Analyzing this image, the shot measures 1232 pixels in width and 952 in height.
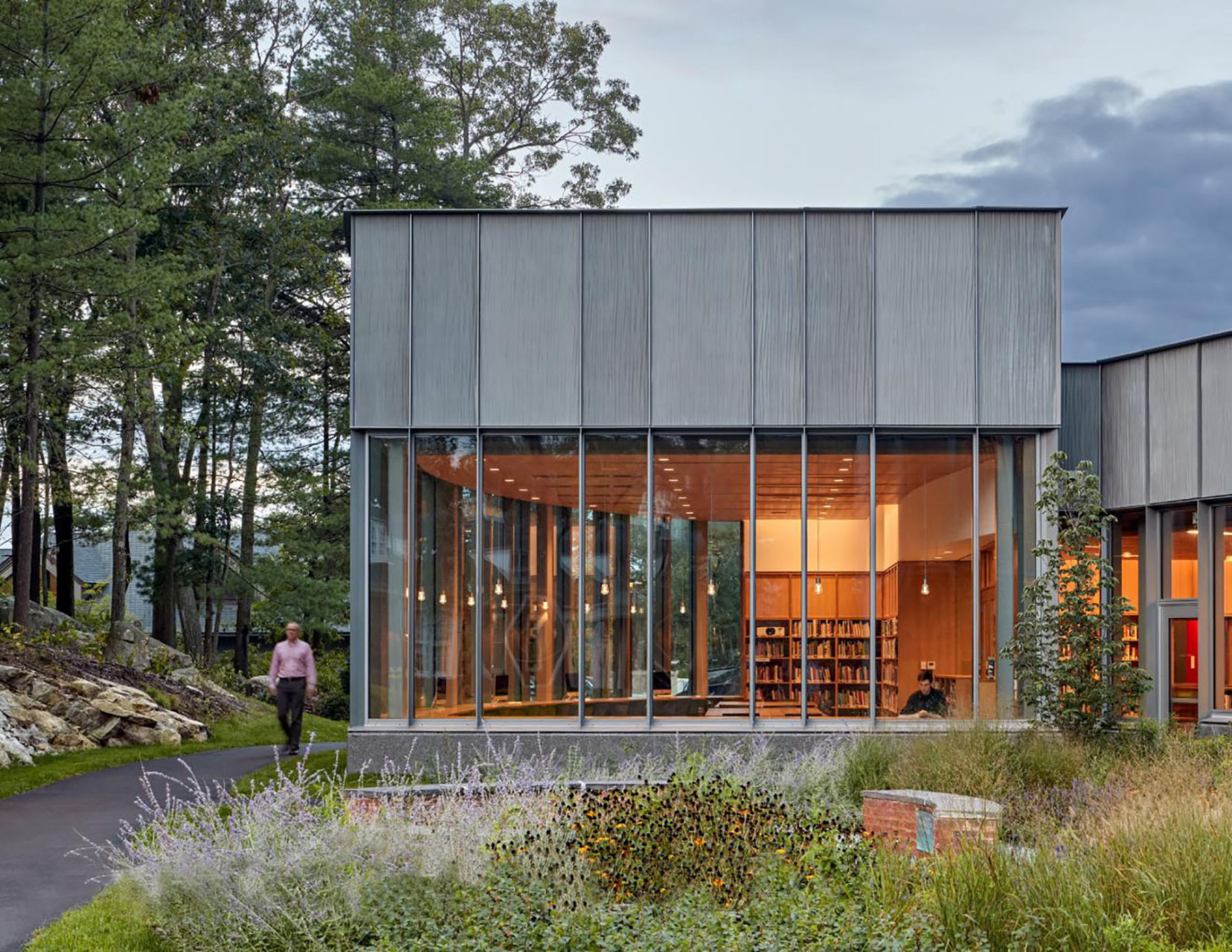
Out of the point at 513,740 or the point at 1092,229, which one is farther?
the point at 1092,229

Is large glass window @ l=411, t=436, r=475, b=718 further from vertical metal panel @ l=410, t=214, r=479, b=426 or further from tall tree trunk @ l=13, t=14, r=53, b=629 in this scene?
tall tree trunk @ l=13, t=14, r=53, b=629

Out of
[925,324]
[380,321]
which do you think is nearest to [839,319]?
[925,324]

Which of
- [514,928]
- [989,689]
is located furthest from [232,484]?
[514,928]

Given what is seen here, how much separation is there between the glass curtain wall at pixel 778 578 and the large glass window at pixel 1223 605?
5.35 metres

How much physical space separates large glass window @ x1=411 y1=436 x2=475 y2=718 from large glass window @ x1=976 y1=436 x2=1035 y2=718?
6239mm

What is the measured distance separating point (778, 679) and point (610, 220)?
5988mm

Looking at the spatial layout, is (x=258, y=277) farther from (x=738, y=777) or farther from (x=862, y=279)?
(x=738, y=777)

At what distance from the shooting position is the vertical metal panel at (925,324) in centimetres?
1559

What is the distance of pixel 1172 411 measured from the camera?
1670cm

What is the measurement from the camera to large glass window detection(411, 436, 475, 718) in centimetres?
1543

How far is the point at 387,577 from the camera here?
15.5 m

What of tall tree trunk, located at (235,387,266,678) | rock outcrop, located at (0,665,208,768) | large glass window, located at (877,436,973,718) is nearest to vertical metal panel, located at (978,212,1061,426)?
large glass window, located at (877,436,973,718)

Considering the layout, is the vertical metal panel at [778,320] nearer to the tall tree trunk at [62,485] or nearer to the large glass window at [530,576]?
the large glass window at [530,576]

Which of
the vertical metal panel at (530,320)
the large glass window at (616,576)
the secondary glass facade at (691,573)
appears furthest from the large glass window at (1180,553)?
the vertical metal panel at (530,320)
